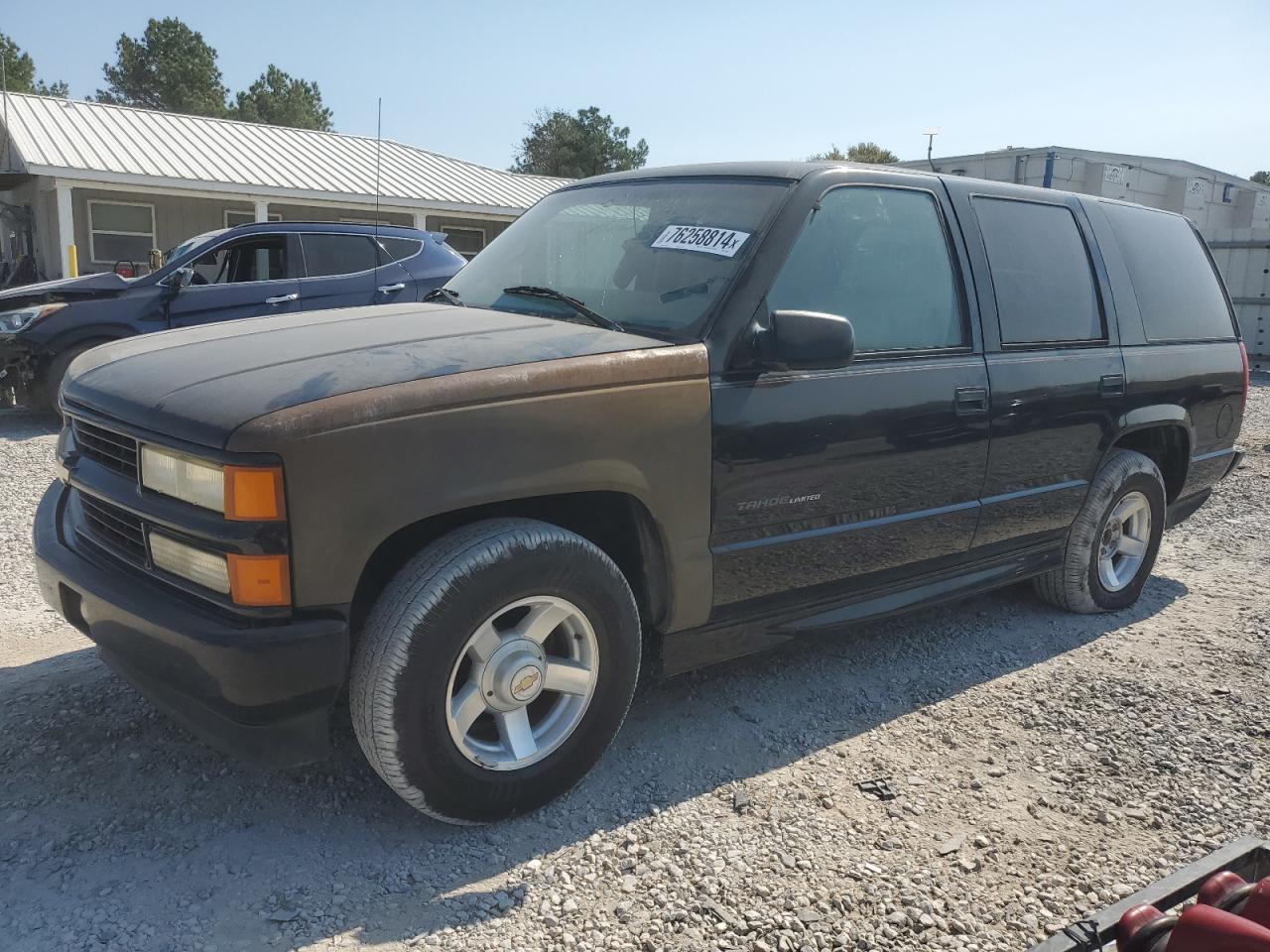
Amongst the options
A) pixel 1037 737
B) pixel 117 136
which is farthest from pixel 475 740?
pixel 117 136

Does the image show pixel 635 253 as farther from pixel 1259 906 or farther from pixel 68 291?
pixel 68 291

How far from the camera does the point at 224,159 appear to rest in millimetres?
18484

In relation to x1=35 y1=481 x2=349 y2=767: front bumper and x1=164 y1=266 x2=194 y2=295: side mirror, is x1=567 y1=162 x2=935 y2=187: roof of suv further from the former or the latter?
x1=164 y1=266 x2=194 y2=295: side mirror

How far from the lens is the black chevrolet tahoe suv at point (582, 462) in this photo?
237 centimetres

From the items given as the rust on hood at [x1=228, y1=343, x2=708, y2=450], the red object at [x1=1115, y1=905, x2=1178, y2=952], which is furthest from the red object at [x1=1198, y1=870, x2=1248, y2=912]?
the rust on hood at [x1=228, y1=343, x2=708, y2=450]

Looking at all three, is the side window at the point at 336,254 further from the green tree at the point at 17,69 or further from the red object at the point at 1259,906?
the green tree at the point at 17,69

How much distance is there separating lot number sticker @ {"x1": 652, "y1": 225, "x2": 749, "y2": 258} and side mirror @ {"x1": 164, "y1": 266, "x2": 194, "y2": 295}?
676 centimetres

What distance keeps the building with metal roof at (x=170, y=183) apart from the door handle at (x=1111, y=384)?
1376 cm

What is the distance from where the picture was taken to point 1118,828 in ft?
9.51

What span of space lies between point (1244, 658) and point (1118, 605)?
667 millimetres

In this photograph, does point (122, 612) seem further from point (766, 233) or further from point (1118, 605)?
point (1118, 605)

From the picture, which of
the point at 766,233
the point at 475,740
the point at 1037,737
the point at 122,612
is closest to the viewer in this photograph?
the point at 122,612

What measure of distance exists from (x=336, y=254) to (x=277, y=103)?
57.2 m

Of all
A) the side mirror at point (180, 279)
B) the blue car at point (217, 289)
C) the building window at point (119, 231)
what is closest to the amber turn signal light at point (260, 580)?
the blue car at point (217, 289)
